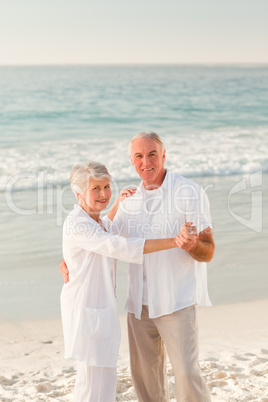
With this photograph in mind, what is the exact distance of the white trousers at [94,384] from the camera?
10.5 feet

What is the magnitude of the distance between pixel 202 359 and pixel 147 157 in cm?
213

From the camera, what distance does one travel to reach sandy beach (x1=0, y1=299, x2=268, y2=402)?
4242mm

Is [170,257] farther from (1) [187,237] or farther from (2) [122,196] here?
(2) [122,196]

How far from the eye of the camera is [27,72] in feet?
113

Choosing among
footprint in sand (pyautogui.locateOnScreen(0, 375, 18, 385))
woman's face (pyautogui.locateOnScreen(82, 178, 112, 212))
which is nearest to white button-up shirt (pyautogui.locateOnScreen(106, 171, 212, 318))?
woman's face (pyautogui.locateOnScreen(82, 178, 112, 212))

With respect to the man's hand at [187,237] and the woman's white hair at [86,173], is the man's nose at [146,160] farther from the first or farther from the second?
the man's hand at [187,237]

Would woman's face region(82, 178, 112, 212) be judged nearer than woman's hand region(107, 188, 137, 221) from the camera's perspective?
Yes

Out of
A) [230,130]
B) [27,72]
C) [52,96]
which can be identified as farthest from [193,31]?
[230,130]

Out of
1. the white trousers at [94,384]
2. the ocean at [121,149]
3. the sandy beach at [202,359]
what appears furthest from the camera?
the ocean at [121,149]

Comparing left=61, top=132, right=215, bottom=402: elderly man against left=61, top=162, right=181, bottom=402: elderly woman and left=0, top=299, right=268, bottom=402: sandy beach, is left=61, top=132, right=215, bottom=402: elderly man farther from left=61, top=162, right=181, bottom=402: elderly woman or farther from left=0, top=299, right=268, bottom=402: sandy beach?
left=0, top=299, right=268, bottom=402: sandy beach

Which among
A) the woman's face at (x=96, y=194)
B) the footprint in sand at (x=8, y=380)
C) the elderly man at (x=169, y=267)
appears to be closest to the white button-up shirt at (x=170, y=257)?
the elderly man at (x=169, y=267)

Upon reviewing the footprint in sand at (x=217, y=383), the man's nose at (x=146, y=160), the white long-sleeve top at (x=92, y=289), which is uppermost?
the man's nose at (x=146, y=160)

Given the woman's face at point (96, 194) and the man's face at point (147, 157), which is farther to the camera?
the man's face at point (147, 157)

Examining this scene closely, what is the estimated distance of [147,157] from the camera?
337 cm
